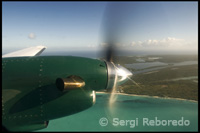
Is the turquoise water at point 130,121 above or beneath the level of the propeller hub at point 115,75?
beneath

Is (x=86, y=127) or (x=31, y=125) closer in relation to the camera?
(x=31, y=125)

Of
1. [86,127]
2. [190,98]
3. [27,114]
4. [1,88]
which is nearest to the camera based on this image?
[1,88]

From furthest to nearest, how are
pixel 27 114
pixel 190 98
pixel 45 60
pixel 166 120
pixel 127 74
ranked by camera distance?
pixel 190 98
pixel 166 120
pixel 127 74
pixel 45 60
pixel 27 114

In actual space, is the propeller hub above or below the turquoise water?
above

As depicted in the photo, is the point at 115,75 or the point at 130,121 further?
the point at 130,121

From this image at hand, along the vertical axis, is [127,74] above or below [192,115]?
above

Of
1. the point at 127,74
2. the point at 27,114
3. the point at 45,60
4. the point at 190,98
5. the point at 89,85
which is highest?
the point at 45,60

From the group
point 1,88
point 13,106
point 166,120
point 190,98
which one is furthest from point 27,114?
point 190,98

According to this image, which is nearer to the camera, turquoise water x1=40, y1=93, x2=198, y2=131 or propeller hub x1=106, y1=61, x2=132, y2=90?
propeller hub x1=106, y1=61, x2=132, y2=90

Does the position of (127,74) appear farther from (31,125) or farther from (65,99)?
(31,125)

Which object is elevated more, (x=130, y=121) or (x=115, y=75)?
(x=115, y=75)

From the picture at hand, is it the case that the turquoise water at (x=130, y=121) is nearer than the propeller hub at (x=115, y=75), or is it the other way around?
the propeller hub at (x=115, y=75)
